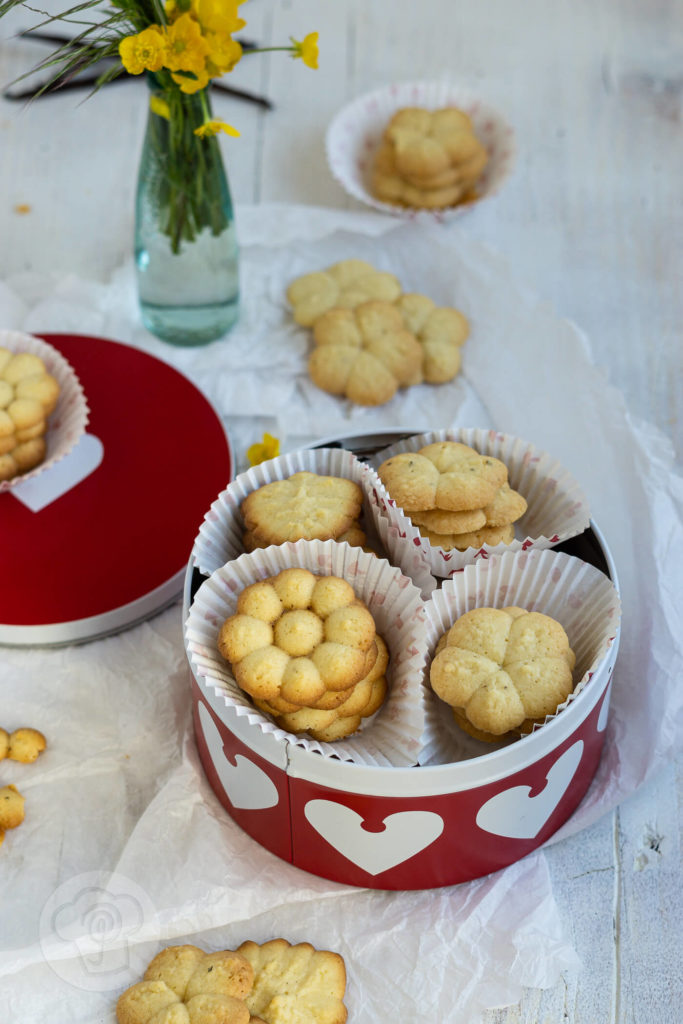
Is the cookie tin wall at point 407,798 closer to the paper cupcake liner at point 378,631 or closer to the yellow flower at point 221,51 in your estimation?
the paper cupcake liner at point 378,631

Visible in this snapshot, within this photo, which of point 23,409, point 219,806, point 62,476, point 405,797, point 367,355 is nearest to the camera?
point 405,797

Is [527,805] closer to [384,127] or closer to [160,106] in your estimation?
[160,106]

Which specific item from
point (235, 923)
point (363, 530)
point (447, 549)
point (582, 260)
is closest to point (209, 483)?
point (363, 530)

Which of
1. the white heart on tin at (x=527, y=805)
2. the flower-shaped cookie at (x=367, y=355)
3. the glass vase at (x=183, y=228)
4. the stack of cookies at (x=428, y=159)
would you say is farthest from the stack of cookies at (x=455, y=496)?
the stack of cookies at (x=428, y=159)

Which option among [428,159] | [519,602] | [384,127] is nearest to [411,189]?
[428,159]

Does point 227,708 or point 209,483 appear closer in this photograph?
point 227,708

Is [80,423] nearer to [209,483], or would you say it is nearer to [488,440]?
[209,483]
